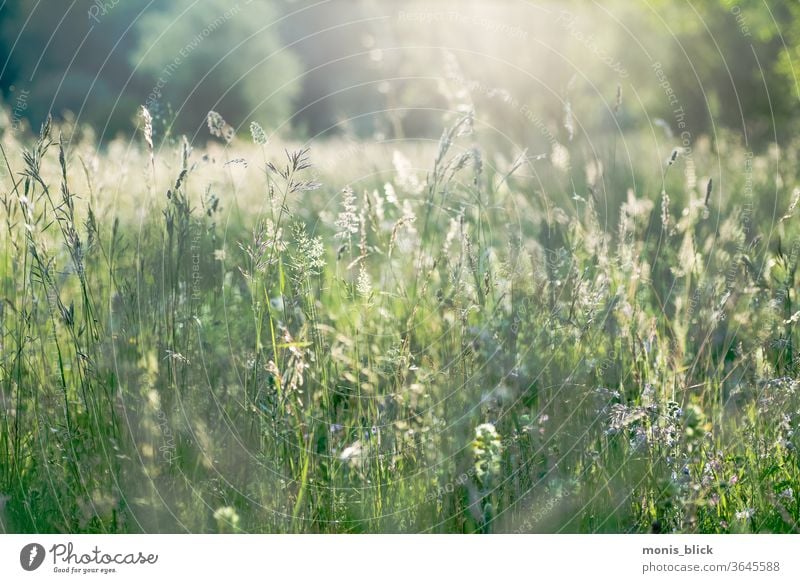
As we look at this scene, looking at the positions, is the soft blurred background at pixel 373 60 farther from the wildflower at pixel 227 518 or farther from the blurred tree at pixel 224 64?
the wildflower at pixel 227 518

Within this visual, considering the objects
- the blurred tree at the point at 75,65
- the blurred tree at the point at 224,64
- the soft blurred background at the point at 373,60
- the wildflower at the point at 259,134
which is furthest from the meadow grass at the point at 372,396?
the blurred tree at the point at 75,65

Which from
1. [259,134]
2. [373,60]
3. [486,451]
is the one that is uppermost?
[373,60]

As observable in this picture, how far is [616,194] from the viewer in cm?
416

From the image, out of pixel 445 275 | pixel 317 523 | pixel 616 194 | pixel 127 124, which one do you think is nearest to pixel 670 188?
pixel 616 194

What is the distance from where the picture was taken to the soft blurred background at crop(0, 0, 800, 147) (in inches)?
178

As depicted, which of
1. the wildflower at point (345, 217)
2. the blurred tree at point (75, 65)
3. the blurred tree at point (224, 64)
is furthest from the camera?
the blurred tree at point (75, 65)

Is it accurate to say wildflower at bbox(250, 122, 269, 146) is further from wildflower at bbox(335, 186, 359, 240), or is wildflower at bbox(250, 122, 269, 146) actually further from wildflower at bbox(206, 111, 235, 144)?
wildflower at bbox(335, 186, 359, 240)

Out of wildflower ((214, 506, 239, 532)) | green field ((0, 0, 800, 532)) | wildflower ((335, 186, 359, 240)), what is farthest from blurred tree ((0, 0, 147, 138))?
wildflower ((214, 506, 239, 532))

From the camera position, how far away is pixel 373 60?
675cm

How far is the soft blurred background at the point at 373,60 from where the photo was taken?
4.53m

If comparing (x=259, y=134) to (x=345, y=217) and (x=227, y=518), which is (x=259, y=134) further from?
(x=227, y=518)

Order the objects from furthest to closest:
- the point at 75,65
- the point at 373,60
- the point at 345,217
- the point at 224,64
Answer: the point at 224,64 → the point at 75,65 → the point at 373,60 → the point at 345,217

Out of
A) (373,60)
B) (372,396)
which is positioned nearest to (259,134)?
(372,396)
